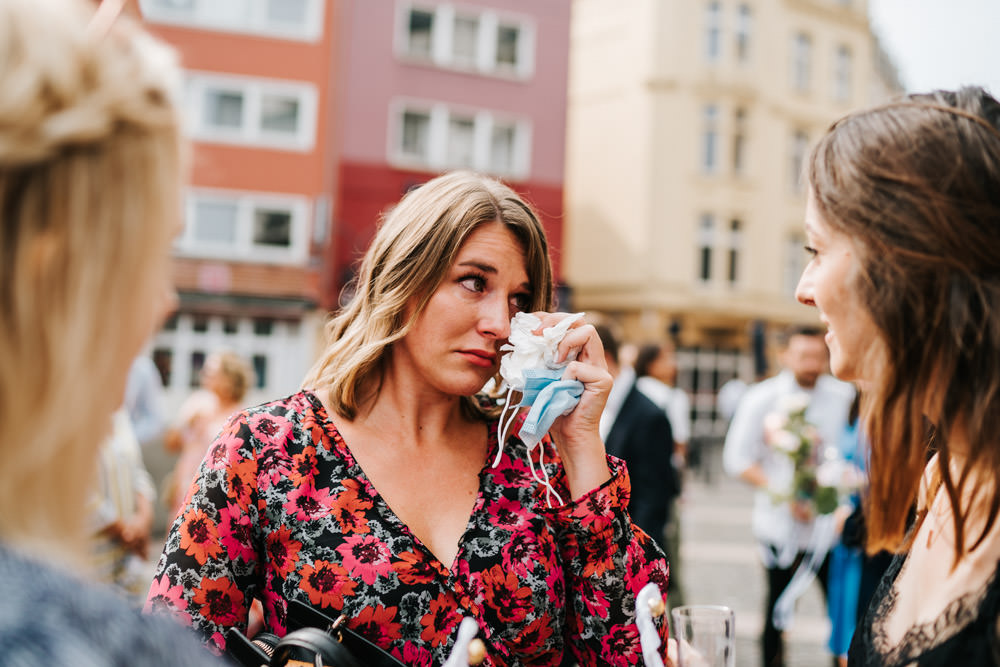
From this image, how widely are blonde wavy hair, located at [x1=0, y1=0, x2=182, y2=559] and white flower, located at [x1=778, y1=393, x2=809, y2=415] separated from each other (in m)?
4.93

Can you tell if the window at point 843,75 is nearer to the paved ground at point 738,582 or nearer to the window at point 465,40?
the window at point 465,40

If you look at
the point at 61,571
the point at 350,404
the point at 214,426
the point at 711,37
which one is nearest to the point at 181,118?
the point at 61,571

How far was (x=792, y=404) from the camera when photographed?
5.34 m

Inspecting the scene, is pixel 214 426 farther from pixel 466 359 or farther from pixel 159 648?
pixel 159 648

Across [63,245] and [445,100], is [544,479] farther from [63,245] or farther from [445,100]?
[445,100]

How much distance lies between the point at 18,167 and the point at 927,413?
1423 millimetres

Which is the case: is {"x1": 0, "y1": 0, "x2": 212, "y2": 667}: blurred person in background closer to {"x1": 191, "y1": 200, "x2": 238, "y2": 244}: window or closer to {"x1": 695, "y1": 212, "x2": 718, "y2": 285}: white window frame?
{"x1": 191, "y1": 200, "x2": 238, "y2": 244}: window

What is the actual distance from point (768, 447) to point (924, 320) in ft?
14.6

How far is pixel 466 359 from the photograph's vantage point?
2.11 m

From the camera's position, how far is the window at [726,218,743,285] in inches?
988

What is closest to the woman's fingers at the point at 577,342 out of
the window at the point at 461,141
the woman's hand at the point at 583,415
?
the woman's hand at the point at 583,415

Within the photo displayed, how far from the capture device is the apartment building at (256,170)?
20219 mm

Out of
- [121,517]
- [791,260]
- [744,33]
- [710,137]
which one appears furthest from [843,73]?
[121,517]

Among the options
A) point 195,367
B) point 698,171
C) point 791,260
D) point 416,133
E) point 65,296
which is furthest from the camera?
point 791,260
